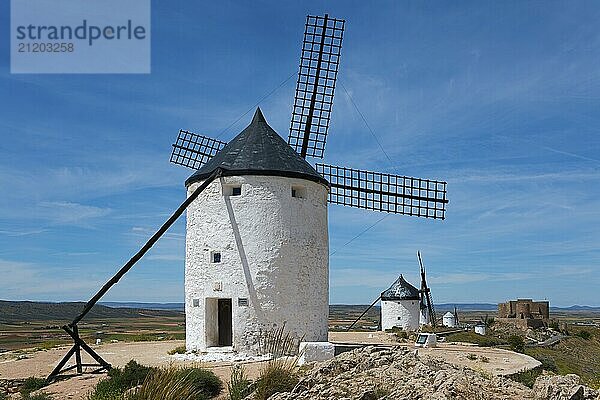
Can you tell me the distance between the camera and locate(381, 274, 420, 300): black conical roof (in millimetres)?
39500

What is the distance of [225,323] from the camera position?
19875mm

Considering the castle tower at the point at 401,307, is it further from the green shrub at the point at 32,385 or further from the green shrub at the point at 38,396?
the green shrub at the point at 38,396

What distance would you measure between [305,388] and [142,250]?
809cm

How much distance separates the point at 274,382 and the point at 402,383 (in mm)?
2303

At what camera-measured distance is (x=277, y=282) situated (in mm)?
18125

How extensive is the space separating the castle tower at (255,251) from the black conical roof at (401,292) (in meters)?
21.0

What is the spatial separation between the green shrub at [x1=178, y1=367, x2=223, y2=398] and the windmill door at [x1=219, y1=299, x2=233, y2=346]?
640 centimetres

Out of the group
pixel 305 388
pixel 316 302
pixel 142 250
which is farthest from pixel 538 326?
pixel 305 388

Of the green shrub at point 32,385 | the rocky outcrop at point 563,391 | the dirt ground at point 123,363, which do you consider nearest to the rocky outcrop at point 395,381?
the rocky outcrop at point 563,391

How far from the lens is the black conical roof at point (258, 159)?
725 inches

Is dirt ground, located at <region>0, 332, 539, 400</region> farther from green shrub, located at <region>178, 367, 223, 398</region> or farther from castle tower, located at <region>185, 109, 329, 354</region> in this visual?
castle tower, located at <region>185, 109, 329, 354</region>

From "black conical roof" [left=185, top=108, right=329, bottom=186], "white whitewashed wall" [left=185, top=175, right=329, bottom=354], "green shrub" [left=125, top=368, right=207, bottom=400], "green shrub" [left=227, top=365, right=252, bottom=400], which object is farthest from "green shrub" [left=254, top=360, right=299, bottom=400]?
"black conical roof" [left=185, top=108, right=329, bottom=186]

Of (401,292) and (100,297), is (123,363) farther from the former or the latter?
(401,292)

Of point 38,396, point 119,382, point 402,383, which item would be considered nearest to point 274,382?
point 402,383
